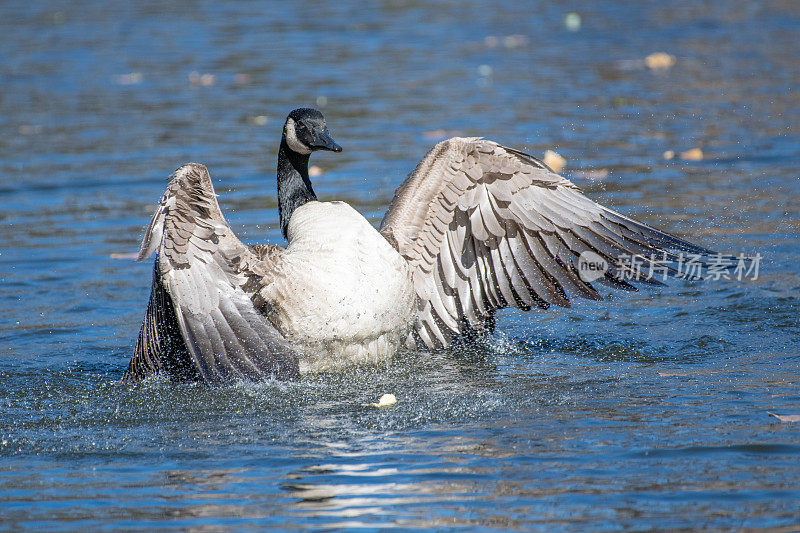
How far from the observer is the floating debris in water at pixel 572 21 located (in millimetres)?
19766

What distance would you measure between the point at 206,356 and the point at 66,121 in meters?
9.30

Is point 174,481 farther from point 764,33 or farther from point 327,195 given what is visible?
point 764,33

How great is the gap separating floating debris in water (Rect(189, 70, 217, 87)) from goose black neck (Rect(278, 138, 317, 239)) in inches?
392

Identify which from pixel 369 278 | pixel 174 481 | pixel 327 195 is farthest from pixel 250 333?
pixel 327 195

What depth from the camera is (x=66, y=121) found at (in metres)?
14.0

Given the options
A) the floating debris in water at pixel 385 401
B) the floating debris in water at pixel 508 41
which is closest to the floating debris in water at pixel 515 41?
the floating debris in water at pixel 508 41

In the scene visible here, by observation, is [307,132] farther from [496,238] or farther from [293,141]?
[496,238]

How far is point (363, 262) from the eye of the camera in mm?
6039

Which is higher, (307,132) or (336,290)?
(307,132)

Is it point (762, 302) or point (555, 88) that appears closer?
point (762, 302)

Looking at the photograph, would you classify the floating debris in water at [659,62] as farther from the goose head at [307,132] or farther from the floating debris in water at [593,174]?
the goose head at [307,132]

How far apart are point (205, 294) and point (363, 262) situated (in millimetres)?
935

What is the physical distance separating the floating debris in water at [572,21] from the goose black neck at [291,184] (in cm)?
1379

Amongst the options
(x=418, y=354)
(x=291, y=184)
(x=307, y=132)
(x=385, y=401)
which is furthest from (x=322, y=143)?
(x=385, y=401)
